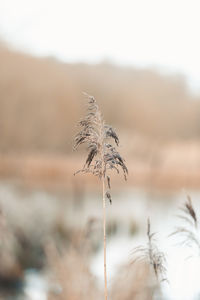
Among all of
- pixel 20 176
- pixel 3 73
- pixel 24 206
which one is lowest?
pixel 24 206

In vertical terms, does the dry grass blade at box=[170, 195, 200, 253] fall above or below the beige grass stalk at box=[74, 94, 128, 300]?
below

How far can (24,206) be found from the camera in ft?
53.5

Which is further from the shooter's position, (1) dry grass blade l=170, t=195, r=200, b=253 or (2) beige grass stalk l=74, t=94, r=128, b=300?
(1) dry grass blade l=170, t=195, r=200, b=253

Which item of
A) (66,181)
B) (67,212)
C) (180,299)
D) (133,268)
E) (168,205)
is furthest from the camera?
(66,181)

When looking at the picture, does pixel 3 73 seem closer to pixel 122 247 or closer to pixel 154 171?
pixel 154 171

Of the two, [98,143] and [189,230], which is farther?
[189,230]

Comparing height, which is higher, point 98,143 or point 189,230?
point 98,143

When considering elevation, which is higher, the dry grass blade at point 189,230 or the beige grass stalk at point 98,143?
the beige grass stalk at point 98,143

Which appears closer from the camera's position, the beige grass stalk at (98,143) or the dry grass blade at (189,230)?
the beige grass stalk at (98,143)

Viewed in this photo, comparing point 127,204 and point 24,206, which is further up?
point 127,204

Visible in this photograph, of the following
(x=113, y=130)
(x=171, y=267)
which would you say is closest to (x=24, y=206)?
(x=171, y=267)

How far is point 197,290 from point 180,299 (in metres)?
0.75

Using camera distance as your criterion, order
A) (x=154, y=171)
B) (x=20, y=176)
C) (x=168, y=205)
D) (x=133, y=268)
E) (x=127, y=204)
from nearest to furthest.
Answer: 1. (x=133, y=268)
2. (x=127, y=204)
3. (x=168, y=205)
4. (x=20, y=176)
5. (x=154, y=171)

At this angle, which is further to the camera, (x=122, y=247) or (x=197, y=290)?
(x=122, y=247)
